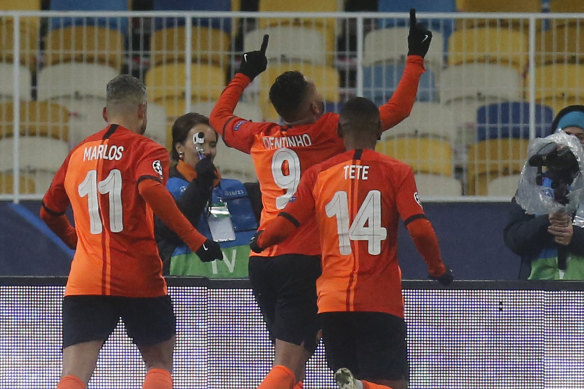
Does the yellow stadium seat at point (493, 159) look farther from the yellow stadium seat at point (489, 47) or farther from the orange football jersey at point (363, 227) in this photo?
the orange football jersey at point (363, 227)

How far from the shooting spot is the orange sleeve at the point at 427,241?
18.3 ft

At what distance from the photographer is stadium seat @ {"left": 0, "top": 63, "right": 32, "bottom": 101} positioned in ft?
32.1

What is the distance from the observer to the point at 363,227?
5633mm

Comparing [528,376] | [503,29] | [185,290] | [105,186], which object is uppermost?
[503,29]

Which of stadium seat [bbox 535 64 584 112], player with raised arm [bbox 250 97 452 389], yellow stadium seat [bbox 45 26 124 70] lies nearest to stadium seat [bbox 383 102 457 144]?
stadium seat [bbox 535 64 584 112]

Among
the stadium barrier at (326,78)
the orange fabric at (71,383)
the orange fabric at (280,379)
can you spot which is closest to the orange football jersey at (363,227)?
the orange fabric at (280,379)

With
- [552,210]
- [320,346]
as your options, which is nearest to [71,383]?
[320,346]

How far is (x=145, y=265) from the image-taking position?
593cm

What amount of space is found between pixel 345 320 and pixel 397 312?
224mm

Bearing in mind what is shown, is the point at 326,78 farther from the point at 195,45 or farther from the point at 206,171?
the point at 206,171

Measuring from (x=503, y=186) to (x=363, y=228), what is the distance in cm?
409

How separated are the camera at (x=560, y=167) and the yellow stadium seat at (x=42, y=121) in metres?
3.88

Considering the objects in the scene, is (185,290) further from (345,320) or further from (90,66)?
(90,66)

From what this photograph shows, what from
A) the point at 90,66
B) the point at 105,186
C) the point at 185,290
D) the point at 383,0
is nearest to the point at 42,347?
the point at 185,290
